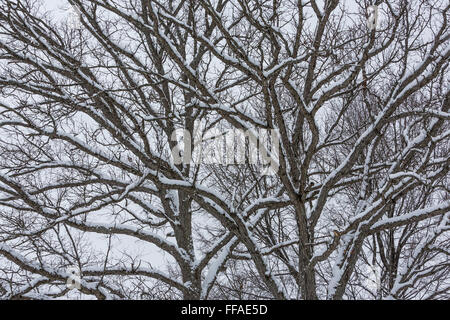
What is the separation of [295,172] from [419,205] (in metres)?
4.29

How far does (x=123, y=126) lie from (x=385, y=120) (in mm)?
3959

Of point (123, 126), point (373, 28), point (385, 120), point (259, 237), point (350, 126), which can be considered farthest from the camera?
point (350, 126)

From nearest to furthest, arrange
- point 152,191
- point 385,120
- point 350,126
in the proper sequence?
point 385,120 → point 152,191 → point 350,126

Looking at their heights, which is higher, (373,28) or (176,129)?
(176,129)

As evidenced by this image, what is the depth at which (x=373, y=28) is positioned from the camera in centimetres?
539

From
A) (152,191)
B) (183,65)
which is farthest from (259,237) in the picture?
(183,65)

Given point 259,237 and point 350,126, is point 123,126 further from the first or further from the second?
point 350,126

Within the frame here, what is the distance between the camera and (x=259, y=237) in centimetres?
852
